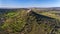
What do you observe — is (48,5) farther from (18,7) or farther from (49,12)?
(18,7)

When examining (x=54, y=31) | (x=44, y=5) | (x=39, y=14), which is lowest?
(x=54, y=31)

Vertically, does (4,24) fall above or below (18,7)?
below

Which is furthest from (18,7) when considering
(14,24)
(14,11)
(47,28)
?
(47,28)

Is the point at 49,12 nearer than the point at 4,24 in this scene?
No

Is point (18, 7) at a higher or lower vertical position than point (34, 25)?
higher

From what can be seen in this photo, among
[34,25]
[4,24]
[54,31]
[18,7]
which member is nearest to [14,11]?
[18,7]

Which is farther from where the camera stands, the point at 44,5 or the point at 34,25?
the point at 44,5

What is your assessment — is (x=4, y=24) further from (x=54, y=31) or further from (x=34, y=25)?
(x=54, y=31)
